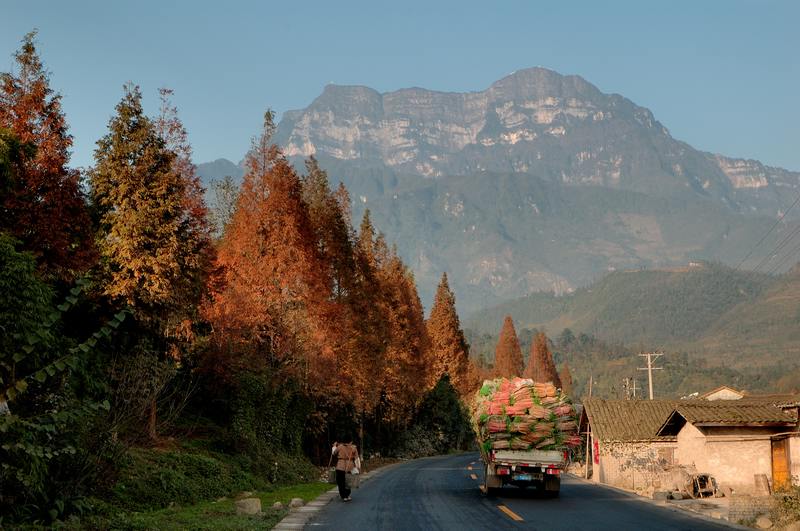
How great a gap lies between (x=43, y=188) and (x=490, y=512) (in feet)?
47.8

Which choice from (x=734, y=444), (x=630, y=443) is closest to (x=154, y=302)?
(x=734, y=444)

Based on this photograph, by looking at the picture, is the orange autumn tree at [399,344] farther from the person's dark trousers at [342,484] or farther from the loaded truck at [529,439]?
the person's dark trousers at [342,484]

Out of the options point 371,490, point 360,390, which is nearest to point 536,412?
point 371,490

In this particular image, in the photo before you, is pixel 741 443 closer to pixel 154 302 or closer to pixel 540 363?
pixel 154 302

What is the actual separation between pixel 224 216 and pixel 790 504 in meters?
52.3

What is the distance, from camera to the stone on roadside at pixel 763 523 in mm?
17372

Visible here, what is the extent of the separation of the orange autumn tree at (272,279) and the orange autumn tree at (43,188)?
9.23 meters

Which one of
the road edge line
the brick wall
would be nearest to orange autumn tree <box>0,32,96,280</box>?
the road edge line

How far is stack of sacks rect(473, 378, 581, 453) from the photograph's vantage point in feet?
80.3

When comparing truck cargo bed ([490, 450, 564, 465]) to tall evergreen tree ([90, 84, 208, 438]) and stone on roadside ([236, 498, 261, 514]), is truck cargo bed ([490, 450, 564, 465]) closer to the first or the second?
stone on roadside ([236, 498, 261, 514])

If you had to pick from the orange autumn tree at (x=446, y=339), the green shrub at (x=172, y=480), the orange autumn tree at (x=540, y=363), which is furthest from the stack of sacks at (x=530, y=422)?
the orange autumn tree at (x=540, y=363)

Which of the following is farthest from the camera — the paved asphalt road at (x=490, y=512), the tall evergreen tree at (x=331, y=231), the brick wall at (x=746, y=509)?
the tall evergreen tree at (x=331, y=231)

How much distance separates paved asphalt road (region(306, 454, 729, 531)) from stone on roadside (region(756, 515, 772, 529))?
31.4 inches

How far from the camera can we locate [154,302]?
24672mm
